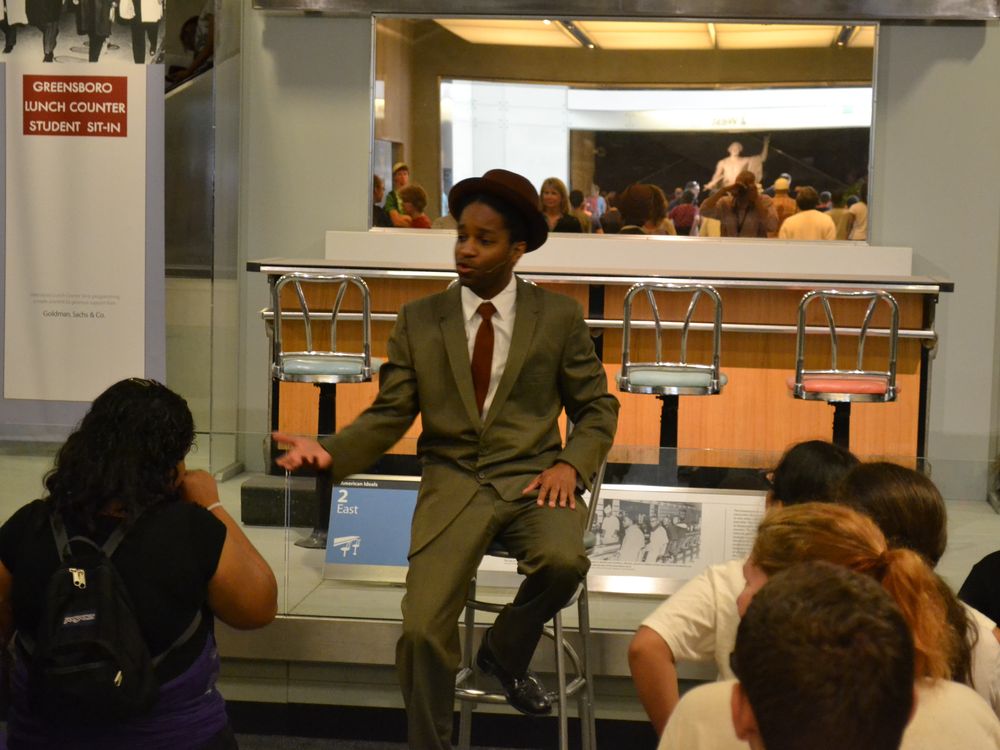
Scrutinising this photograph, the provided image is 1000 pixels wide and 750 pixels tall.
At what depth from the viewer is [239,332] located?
6.98 metres

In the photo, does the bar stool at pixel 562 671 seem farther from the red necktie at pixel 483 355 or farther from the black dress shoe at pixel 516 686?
the red necktie at pixel 483 355

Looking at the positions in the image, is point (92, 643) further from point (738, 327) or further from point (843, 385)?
point (738, 327)

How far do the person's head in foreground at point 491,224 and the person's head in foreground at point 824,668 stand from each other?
1790 mm

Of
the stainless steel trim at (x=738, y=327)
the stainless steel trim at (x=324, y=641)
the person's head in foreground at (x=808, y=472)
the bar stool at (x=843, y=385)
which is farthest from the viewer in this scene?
the stainless steel trim at (x=738, y=327)

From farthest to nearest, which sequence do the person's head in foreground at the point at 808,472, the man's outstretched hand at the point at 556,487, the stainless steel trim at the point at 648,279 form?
the stainless steel trim at the point at 648,279 < the man's outstretched hand at the point at 556,487 < the person's head in foreground at the point at 808,472

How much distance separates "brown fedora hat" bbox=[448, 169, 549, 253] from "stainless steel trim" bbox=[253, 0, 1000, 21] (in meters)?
3.81

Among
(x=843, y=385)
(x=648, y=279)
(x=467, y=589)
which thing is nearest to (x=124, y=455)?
(x=467, y=589)

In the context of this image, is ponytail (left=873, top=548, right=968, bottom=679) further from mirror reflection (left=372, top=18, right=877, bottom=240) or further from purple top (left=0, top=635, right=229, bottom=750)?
mirror reflection (left=372, top=18, right=877, bottom=240)

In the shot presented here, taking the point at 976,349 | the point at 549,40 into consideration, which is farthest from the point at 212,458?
the point at 976,349

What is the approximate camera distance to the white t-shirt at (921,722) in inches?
61.3

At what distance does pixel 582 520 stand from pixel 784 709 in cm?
166

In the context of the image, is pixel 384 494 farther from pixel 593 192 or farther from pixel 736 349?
pixel 593 192

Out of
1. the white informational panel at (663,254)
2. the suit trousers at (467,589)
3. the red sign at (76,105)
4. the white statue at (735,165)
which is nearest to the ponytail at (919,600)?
the suit trousers at (467,589)

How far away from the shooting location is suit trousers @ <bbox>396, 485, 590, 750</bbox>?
2738mm
